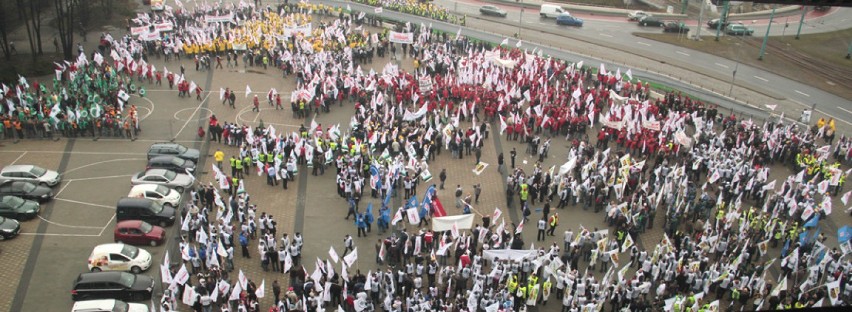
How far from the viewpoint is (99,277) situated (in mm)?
24844

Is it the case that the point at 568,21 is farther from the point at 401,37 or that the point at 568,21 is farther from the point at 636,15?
the point at 401,37

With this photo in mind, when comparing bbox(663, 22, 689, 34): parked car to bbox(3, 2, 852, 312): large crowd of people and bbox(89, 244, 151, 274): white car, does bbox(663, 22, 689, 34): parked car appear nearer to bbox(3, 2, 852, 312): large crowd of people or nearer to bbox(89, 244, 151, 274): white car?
bbox(3, 2, 852, 312): large crowd of people

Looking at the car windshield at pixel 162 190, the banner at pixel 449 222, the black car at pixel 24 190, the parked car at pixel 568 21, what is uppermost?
the parked car at pixel 568 21

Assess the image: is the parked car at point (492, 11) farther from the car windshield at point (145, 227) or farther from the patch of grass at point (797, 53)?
the car windshield at point (145, 227)

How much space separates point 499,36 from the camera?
6084 cm

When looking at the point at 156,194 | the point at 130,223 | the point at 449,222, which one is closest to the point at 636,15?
the point at 449,222

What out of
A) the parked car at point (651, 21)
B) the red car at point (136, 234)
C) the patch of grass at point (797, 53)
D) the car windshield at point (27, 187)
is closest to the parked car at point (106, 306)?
the red car at point (136, 234)

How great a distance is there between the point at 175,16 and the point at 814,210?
→ 4994cm

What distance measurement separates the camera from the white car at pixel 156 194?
102ft

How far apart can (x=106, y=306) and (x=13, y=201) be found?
10123 millimetres

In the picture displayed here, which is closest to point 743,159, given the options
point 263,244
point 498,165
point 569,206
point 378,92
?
point 569,206

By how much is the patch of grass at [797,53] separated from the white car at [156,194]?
42.2 m

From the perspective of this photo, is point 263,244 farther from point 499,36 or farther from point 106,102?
point 499,36

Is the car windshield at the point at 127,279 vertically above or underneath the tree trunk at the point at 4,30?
underneath
